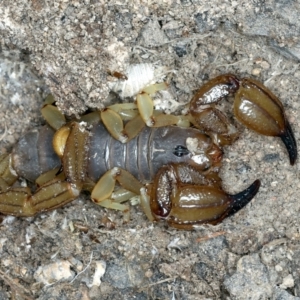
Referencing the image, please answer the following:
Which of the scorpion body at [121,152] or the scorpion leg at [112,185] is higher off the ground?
the scorpion body at [121,152]

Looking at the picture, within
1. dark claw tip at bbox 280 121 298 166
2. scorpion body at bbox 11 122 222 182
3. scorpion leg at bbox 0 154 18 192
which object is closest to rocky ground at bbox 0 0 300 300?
dark claw tip at bbox 280 121 298 166

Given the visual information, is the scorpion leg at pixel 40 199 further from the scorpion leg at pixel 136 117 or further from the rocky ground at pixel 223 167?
the scorpion leg at pixel 136 117

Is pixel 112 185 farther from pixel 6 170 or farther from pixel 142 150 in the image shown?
pixel 6 170

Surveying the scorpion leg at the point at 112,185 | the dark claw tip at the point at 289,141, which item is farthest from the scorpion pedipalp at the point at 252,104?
the scorpion leg at the point at 112,185

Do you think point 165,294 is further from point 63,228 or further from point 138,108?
point 138,108

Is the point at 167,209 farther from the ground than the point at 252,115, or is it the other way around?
the point at 252,115

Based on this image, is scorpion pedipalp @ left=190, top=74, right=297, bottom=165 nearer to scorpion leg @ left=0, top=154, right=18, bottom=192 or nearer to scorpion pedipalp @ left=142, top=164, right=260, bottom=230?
scorpion pedipalp @ left=142, top=164, right=260, bottom=230

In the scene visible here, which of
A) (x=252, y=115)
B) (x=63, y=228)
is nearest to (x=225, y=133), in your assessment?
(x=252, y=115)
